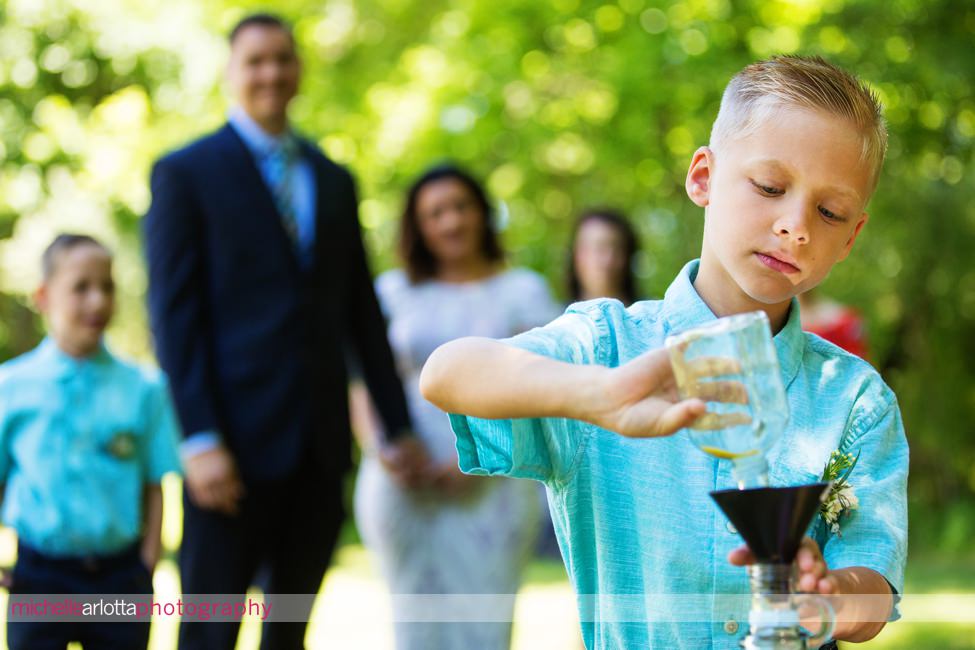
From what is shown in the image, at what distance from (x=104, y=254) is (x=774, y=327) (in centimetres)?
349

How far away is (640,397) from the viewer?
162cm

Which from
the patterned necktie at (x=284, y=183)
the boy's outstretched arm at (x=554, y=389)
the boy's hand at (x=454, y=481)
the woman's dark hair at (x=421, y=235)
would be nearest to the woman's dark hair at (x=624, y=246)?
the woman's dark hair at (x=421, y=235)

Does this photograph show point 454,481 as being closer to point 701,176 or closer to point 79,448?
point 79,448

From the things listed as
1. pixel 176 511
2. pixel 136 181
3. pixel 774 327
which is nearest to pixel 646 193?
pixel 136 181

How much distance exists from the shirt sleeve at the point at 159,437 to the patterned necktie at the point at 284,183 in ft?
2.51

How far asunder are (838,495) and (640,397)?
721 millimetres

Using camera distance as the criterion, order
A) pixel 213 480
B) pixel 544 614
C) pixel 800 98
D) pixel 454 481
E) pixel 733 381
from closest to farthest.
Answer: pixel 733 381
pixel 800 98
pixel 213 480
pixel 454 481
pixel 544 614

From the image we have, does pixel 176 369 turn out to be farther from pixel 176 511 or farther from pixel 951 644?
pixel 176 511

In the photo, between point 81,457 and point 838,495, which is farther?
point 81,457

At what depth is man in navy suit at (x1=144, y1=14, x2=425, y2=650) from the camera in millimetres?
4801

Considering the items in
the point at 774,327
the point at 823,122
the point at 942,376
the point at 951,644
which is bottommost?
the point at 951,644

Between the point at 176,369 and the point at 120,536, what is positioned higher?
the point at 176,369

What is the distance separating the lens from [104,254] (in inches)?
205

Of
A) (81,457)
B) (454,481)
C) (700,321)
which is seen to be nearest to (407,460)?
(454,481)
